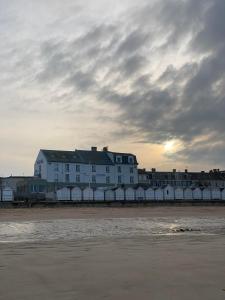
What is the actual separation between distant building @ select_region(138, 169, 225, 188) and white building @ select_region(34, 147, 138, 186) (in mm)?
13740

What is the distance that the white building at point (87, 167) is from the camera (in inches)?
3440

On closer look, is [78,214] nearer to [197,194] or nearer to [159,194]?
[159,194]

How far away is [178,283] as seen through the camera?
289 inches

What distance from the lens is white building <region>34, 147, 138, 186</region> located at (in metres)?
87.4

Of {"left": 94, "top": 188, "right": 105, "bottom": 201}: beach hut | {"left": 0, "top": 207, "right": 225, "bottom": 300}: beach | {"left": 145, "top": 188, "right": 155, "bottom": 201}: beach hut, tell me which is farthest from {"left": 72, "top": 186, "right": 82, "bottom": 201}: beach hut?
{"left": 0, "top": 207, "right": 225, "bottom": 300}: beach

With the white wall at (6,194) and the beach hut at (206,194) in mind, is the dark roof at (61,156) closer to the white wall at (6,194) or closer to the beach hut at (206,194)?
the white wall at (6,194)

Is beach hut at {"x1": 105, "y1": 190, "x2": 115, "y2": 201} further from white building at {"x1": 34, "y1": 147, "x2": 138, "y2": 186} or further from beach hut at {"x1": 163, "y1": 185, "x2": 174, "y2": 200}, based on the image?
white building at {"x1": 34, "y1": 147, "x2": 138, "y2": 186}

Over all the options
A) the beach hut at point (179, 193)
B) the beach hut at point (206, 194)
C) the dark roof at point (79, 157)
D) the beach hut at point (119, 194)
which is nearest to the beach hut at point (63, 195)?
the beach hut at point (119, 194)

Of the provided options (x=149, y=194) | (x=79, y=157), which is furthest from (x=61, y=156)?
(x=149, y=194)

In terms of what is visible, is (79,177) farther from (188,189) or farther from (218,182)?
(218,182)

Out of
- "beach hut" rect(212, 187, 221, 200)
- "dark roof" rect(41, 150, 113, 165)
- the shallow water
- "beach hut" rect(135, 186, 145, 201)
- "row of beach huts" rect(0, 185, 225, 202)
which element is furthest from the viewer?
"dark roof" rect(41, 150, 113, 165)

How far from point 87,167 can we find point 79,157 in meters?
2.65

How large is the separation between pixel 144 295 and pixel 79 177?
84893 millimetres

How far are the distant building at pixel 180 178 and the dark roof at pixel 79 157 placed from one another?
1813 cm
